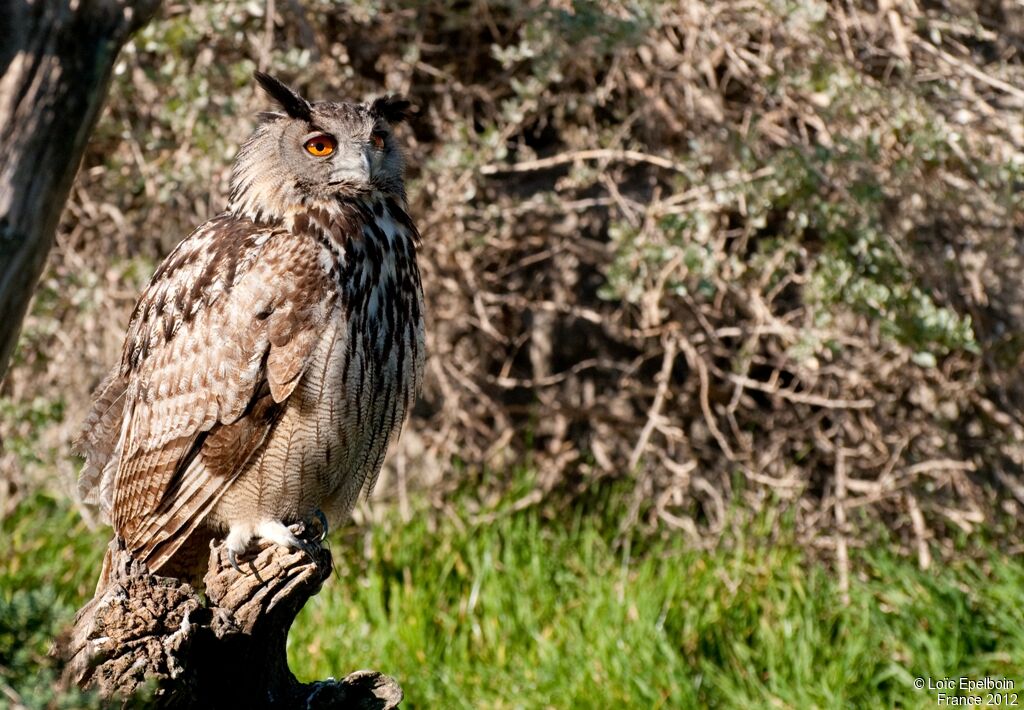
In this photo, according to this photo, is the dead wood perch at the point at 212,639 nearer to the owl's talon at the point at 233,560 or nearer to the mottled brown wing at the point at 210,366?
the owl's talon at the point at 233,560

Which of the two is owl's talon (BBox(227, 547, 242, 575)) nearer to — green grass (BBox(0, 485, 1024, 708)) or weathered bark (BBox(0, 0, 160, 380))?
weathered bark (BBox(0, 0, 160, 380))

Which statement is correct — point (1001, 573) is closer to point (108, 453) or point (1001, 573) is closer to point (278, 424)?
point (278, 424)

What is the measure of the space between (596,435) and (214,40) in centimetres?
203

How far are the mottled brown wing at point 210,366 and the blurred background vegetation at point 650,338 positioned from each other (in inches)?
47.5

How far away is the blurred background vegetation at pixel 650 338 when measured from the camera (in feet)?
12.6

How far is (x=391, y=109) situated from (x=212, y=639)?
1.45 m

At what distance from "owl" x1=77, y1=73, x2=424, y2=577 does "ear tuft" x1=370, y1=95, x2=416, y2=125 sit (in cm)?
8

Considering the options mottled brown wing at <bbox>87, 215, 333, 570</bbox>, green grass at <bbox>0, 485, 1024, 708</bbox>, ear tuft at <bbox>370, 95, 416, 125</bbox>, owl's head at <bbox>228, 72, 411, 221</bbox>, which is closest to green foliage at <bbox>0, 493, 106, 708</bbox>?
green grass at <bbox>0, 485, 1024, 708</bbox>

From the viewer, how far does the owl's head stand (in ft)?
9.50

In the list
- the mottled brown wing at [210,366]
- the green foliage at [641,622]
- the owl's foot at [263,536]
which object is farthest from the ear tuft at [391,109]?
the green foliage at [641,622]

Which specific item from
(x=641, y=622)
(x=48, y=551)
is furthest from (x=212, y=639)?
(x=48, y=551)

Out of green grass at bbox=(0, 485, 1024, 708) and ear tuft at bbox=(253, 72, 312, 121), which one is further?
green grass at bbox=(0, 485, 1024, 708)

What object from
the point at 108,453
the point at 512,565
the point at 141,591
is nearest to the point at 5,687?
the point at 141,591

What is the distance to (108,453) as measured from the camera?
3.12 meters
